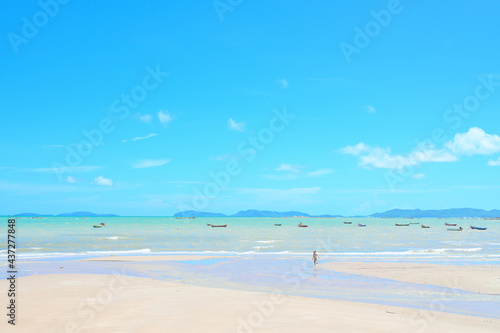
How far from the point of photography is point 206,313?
45.8 feet

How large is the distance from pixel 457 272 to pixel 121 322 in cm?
2263

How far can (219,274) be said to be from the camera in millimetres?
26234

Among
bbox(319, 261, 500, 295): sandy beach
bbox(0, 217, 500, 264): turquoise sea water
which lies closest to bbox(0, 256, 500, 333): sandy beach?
bbox(319, 261, 500, 295): sandy beach

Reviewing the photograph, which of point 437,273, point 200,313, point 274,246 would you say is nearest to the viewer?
point 200,313

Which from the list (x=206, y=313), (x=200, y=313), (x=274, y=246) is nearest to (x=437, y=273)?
(x=206, y=313)

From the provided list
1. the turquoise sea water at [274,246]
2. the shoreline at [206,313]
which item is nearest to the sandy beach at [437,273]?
the turquoise sea water at [274,246]

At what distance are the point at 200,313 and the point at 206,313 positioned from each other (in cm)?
20

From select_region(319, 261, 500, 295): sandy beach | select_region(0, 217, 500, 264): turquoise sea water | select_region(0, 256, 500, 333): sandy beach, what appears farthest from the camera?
select_region(0, 217, 500, 264): turquoise sea water

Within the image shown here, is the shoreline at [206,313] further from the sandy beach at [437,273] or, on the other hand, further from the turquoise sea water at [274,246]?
the turquoise sea water at [274,246]

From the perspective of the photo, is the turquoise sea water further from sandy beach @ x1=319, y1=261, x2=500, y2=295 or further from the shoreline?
the shoreline

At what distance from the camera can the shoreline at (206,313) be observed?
12297mm

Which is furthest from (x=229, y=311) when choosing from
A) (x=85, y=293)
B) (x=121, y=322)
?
(x=85, y=293)

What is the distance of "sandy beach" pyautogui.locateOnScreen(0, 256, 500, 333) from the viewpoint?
12273 millimetres

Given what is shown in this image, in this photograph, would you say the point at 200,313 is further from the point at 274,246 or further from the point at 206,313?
the point at 274,246
